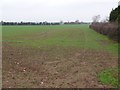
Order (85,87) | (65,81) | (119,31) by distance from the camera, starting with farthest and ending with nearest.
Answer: (119,31)
(65,81)
(85,87)

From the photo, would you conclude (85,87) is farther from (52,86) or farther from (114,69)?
(114,69)

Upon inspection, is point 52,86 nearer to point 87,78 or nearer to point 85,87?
point 85,87

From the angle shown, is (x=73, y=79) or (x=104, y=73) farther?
(x=104, y=73)

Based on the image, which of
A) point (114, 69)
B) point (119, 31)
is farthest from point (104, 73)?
point (119, 31)

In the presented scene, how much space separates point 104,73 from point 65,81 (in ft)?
6.88

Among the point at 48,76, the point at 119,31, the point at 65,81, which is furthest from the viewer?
the point at 119,31

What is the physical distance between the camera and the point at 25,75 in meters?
10.8

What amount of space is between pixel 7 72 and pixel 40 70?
1.34m

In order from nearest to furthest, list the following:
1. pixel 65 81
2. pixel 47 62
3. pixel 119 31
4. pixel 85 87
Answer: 1. pixel 85 87
2. pixel 65 81
3. pixel 47 62
4. pixel 119 31

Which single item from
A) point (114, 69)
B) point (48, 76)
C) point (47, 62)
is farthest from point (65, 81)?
point (47, 62)

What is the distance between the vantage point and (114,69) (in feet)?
40.1

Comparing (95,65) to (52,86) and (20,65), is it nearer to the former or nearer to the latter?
(20,65)

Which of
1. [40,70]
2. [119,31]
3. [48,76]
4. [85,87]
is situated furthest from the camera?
[119,31]

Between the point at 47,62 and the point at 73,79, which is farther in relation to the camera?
the point at 47,62
